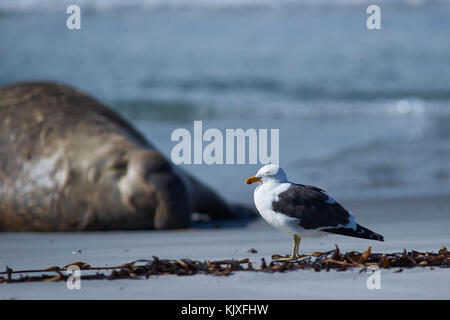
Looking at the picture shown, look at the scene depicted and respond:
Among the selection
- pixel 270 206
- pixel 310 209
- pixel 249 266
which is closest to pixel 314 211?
pixel 310 209

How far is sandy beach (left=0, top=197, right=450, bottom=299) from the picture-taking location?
2.73 m

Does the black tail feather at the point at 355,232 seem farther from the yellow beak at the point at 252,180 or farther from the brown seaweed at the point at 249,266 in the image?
the yellow beak at the point at 252,180

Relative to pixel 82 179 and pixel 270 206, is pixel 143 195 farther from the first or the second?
pixel 270 206

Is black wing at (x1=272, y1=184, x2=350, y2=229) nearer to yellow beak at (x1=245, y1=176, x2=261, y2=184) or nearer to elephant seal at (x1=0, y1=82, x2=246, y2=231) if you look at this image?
yellow beak at (x1=245, y1=176, x2=261, y2=184)

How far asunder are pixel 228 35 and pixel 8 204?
645 inches

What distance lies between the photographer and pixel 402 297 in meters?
2.61

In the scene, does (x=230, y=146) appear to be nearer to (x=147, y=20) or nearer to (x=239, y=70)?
(x=239, y=70)

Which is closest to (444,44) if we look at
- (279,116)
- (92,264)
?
(279,116)

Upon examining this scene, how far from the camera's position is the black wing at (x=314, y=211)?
287 cm

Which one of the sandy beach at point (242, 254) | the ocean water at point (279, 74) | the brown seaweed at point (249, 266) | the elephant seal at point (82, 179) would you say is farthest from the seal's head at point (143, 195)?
the brown seaweed at point (249, 266)

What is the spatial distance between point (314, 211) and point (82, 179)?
9.66ft

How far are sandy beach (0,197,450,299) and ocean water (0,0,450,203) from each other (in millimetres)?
1447
